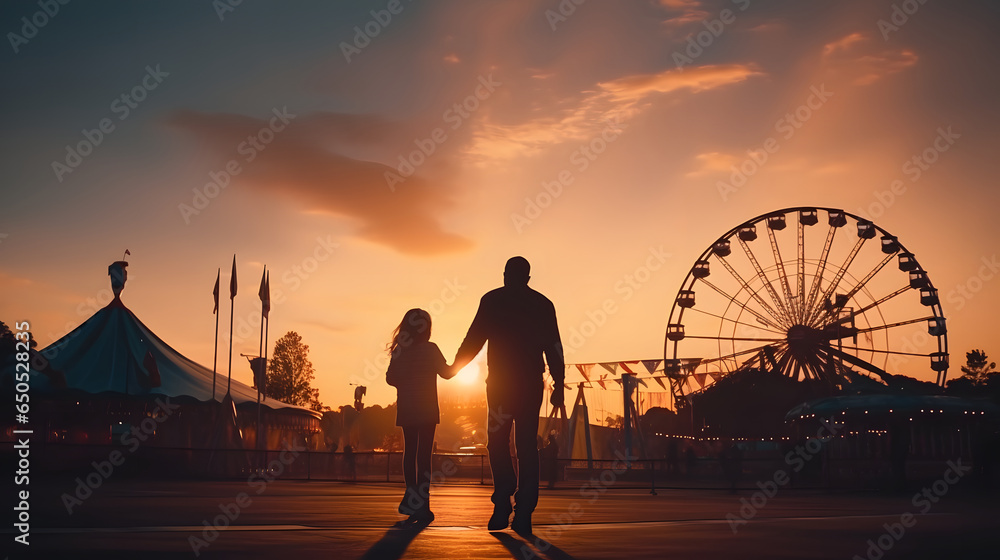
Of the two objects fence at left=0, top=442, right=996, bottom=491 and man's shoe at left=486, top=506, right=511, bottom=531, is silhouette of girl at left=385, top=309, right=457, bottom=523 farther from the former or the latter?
fence at left=0, top=442, right=996, bottom=491

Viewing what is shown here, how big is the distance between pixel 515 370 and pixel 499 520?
3.14ft

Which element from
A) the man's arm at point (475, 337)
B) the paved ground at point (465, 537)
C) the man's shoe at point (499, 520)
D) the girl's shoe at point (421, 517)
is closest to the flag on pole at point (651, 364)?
the paved ground at point (465, 537)

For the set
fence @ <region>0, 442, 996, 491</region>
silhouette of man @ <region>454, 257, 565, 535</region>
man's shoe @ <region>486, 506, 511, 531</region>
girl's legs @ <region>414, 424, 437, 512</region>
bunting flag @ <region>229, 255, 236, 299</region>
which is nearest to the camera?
man's shoe @ <region>486, 506, 511, 531</region>

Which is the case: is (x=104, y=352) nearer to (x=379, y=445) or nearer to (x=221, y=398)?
(x=221, y=398)

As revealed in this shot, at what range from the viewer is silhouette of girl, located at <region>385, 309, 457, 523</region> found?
26.7ft

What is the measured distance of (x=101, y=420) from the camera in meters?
38.7

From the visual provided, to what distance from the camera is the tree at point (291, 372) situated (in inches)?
4158

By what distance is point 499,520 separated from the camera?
6324 millimetres

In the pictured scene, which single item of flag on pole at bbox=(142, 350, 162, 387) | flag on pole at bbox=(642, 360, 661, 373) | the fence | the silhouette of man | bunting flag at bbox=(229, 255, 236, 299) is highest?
bunting flag at bbox=(229, 255, 236, 299)

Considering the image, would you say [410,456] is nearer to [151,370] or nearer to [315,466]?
[315,466]

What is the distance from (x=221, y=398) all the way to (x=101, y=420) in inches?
179

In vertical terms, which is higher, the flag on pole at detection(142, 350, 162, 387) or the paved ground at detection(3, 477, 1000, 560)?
the flag on pole at detection(142, 350, 162, 387)

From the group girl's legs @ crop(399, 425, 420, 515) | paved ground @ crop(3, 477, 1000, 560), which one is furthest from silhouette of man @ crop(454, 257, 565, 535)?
girl's legs @ crop(399, 425, 420, 515)

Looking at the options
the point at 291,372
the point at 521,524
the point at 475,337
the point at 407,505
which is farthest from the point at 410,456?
the point at 291,372
